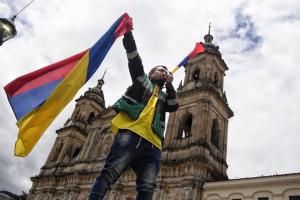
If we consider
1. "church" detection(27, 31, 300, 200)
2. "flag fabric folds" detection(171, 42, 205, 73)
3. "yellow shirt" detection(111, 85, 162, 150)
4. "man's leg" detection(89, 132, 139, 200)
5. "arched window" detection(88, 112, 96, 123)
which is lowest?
"man's leg" detection(89, 132, 139, 200)

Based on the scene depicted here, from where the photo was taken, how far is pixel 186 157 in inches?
876

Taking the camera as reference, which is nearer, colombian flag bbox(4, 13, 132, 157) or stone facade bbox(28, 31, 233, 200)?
colombian flag bbox(4, 13, 132, 157)

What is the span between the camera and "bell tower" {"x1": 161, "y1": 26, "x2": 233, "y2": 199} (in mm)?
21547

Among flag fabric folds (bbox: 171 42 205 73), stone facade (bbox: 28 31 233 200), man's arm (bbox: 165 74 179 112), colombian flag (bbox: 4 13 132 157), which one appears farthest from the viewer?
stone facade (bbox: 28 31 233 200)

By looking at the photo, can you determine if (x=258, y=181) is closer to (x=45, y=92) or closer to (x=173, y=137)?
(x=173, y=137)

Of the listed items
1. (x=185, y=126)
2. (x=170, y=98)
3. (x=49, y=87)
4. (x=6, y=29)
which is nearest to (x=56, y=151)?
(x=185, y=126)

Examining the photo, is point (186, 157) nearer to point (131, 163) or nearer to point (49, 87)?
point (49, 87)

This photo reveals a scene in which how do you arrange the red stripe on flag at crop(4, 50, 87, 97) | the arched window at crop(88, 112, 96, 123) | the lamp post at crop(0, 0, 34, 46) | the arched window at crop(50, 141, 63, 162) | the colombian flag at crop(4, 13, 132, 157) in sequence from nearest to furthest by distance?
the colombian flag at crop(4, 13, 132, 157) < the red stripe on flag at crop(4, 50, 87, 97) < the lamp post at crop(0, 0, 34, 46) < the arched window at crop(50, 141, 63, 162) < the arched window at crop(88, 112, 96, 123)

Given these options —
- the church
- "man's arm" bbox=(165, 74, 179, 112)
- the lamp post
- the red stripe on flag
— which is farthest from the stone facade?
the red stripe on flag

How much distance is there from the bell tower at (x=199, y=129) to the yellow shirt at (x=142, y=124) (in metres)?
17.1

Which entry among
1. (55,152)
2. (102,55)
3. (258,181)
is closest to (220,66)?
(258,181)

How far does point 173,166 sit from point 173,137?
2.77 metres

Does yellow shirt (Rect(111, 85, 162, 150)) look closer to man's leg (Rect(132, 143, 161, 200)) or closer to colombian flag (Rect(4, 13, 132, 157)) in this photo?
man's leg (Rect(132, 143, 161, 200))

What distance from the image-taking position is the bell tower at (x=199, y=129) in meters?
21.5
